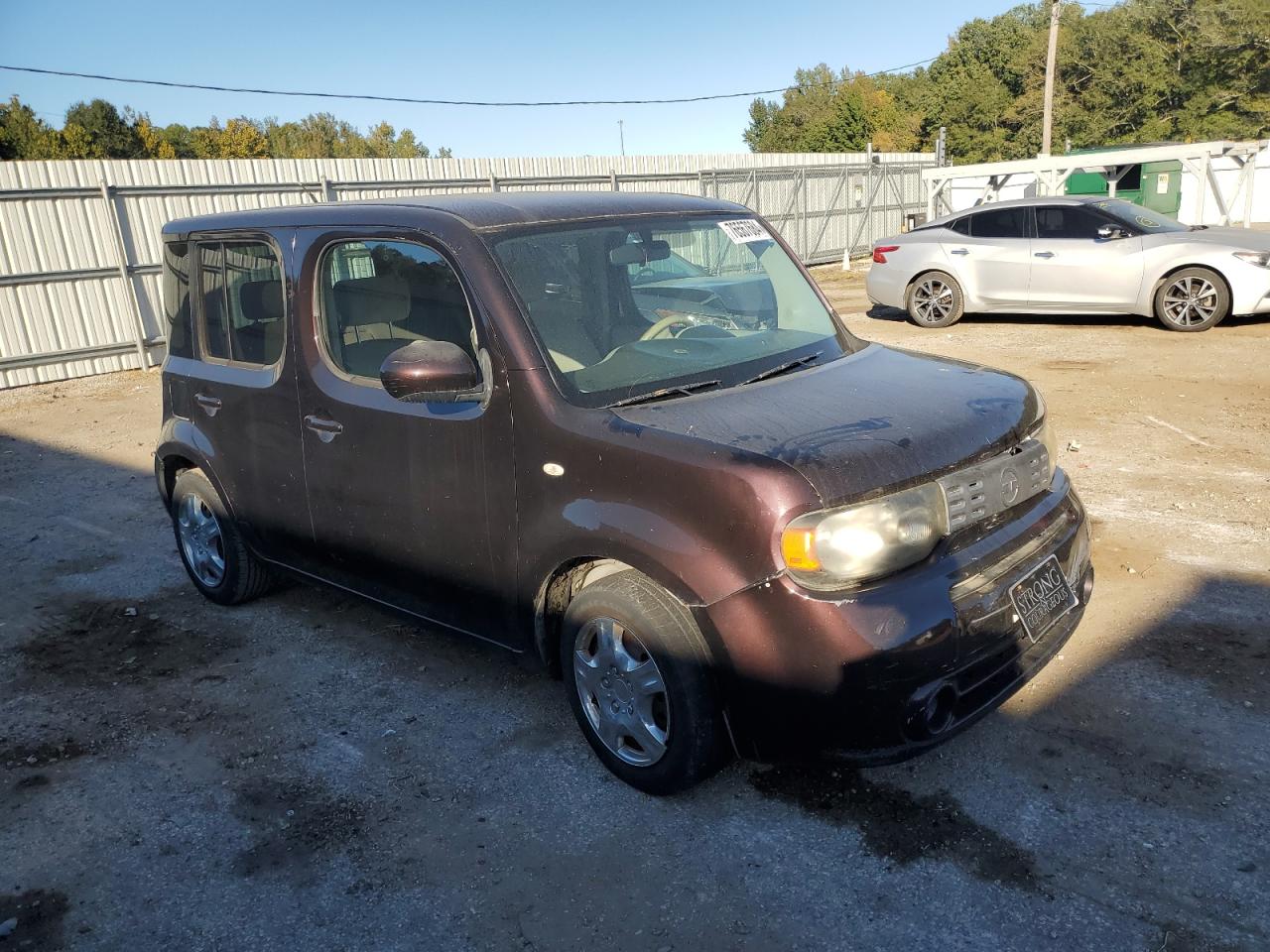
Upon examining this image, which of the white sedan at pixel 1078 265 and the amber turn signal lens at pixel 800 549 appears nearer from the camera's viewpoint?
the amber turn signal lens at pixel 800 549

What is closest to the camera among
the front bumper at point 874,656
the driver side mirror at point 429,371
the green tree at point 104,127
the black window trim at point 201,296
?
the front bumper at point 874,656

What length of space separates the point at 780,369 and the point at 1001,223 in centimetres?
973

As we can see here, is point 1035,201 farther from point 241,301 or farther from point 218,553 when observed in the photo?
point 218,553

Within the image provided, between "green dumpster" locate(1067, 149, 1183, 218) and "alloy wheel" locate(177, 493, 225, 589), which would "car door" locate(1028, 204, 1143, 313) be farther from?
"green dumpster" locate(1067, 149, 1183, 218)

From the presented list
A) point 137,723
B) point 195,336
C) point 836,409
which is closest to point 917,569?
point 836,409

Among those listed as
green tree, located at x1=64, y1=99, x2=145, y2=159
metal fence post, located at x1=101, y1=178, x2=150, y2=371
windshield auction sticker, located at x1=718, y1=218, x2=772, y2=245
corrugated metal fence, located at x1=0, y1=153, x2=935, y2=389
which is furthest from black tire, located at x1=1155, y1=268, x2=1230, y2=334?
green tree, located at x1=64, y1=99, x2=145, y2=159

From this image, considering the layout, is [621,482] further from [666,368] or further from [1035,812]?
[1035,812]

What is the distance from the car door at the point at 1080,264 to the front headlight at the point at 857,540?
9.98 meters

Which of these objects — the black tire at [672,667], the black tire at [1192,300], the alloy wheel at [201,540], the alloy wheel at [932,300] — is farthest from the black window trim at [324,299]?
the alloy wheel at [932,300]

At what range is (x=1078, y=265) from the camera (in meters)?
11.5

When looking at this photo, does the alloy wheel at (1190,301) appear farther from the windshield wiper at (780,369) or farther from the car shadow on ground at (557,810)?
the windshield wiper at (780,369)

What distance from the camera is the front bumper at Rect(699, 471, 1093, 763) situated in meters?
2.69

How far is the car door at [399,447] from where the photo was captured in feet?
11.3

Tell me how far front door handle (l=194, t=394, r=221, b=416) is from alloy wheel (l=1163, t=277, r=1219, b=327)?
10445mm
